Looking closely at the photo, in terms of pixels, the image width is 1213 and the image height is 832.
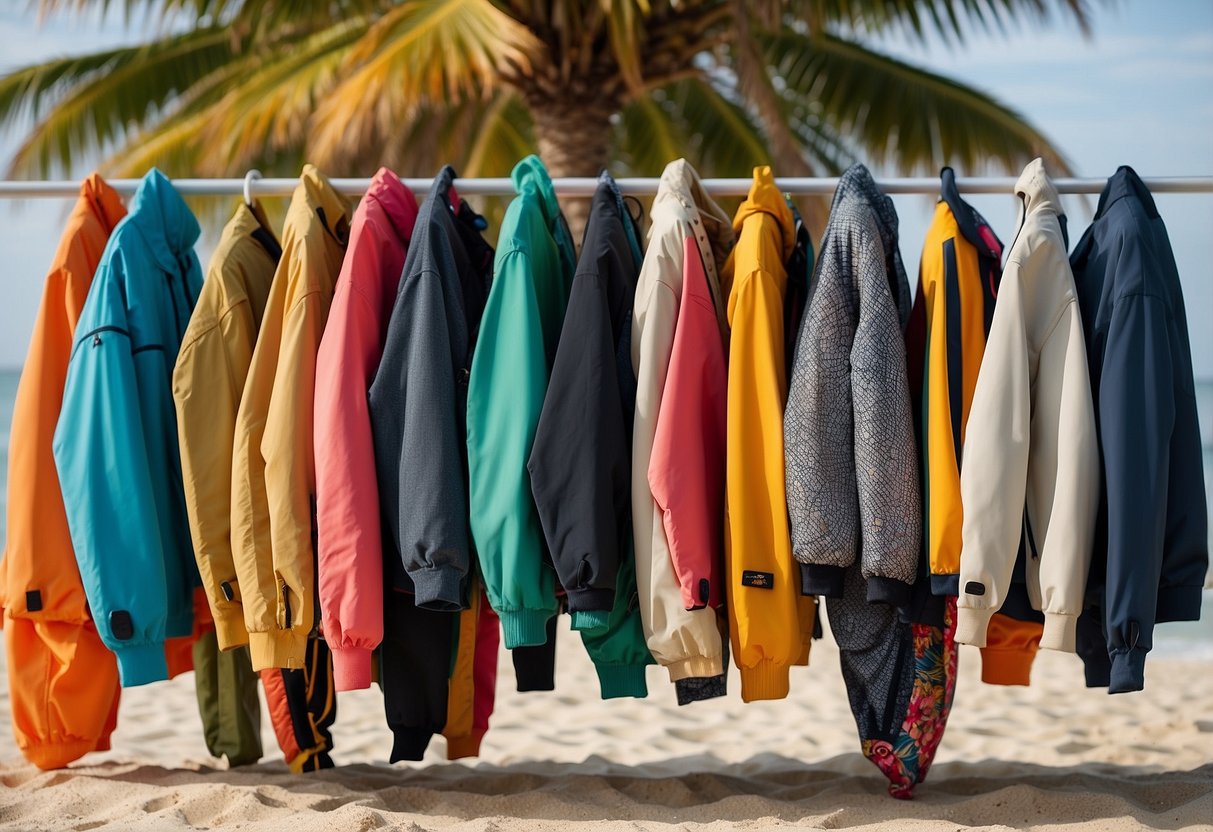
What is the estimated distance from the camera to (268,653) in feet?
10.2

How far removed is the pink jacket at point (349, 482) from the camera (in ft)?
9.80

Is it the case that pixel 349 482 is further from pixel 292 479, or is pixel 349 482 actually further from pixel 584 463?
pixel 584 463

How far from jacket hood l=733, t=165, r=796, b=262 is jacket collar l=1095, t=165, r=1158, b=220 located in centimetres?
86

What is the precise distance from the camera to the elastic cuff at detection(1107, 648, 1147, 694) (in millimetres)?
2836

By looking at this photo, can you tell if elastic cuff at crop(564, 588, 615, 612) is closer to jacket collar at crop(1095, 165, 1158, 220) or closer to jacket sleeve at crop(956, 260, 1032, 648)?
jacket sleeve at crop(956, 260, 1032, 648)

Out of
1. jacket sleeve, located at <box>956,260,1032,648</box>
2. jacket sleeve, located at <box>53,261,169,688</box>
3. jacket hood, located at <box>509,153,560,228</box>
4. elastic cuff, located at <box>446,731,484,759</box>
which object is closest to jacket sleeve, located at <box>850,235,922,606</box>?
jacket sleeve, located at <box>956,260,1032,648</box>

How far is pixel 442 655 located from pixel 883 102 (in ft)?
26.0

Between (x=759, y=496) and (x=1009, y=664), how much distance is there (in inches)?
36.9

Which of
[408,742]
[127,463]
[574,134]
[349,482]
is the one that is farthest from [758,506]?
[574,134]

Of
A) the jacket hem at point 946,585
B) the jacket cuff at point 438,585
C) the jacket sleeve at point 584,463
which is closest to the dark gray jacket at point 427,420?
the jacket cuff at point 438,585

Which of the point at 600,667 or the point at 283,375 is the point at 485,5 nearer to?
the point at 283,375

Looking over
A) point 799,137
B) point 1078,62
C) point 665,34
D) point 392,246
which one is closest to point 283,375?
point 392,246

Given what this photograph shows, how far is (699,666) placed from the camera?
3.04m

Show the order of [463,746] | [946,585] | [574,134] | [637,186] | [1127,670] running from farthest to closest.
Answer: [574,134], [463,746], [637,186], [946,585], [1127,670]
